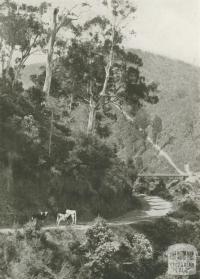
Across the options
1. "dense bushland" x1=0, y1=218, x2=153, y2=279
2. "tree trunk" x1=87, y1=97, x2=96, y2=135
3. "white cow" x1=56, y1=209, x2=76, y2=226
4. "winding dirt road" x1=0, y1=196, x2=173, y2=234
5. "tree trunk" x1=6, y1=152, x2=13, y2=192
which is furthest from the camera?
"tree trunk" x1=87, y1=97, x2=96, y2=135

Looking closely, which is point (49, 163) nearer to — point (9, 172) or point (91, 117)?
point (9, 172)

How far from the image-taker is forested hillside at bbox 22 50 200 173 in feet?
244

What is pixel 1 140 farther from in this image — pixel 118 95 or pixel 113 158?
pixel 118 95

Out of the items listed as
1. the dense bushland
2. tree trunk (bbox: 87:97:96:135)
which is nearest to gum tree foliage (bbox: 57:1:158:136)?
tree trunk (bbox: 87:97:96:135)

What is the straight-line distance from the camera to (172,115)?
8706 cm

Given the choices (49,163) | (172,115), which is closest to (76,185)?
(49,163)

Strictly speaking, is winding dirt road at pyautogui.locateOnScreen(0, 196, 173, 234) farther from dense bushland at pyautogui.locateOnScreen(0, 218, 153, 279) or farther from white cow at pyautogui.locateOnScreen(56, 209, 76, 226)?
dense bushland at pyautogui.locateOnScreen(0, 218, 153, 279)

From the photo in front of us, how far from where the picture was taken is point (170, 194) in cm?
4700

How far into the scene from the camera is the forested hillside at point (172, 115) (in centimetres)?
7431

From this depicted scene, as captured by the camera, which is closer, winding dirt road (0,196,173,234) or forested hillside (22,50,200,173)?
winding dirt road (0,196,173,234)

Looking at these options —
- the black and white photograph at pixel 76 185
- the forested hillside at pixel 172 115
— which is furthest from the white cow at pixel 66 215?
the forested hillside at pixel 172 115

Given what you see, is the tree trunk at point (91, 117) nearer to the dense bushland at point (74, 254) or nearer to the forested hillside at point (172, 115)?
the dense bushland at point (74, 254)

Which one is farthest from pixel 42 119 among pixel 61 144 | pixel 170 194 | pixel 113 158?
pixel 170 194

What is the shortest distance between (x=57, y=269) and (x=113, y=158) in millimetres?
14360
